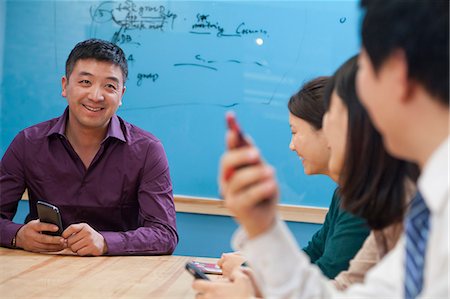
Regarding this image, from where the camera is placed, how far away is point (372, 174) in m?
1.23

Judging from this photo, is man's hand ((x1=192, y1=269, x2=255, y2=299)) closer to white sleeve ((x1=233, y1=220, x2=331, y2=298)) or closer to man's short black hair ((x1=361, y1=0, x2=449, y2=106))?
white sleeve ((x1=233, y1=220, x2=331, y2=298))

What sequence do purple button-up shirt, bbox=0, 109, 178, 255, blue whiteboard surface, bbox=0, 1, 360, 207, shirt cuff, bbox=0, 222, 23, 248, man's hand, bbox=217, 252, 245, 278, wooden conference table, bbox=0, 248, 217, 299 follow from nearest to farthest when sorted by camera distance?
1. wooden conference table, bbox=0, 248, 217, 299
2. man's hand, bbox=217, 252, 245, 278
3. shirt cuff, bbox=0, 222, 23, 248
4. purple button-up shirt, bbox=0, 109, 178, 255
5. blue whiteboard surface, bbox=0, 1, 360, 207

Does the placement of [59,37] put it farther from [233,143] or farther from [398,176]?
[233,143]

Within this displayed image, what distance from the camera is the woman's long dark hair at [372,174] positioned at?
3.97 ft

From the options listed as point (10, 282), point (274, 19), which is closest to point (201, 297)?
point (10, 282)

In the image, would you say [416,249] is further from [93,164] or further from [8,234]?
[93,164]

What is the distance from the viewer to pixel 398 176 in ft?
4.02

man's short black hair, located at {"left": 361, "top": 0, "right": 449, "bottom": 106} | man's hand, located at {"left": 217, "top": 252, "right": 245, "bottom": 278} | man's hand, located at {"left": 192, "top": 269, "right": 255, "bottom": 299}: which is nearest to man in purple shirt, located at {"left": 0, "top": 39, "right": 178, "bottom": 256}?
man's hand, located at {"left": 217, "top": 252, "right": 245, "bottom": 278}

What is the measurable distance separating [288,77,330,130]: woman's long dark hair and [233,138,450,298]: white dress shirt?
101 centimetres

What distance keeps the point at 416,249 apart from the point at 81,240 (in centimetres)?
137

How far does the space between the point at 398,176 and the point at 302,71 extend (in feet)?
7.09

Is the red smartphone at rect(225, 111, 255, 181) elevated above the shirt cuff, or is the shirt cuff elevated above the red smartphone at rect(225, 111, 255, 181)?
the red smartphone at rect(225, 111, 255, 181)

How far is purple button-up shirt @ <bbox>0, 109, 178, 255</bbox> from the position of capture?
2375mm

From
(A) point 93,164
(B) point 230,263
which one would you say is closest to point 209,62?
(A) point 93,164
